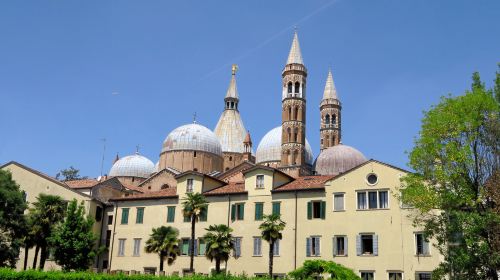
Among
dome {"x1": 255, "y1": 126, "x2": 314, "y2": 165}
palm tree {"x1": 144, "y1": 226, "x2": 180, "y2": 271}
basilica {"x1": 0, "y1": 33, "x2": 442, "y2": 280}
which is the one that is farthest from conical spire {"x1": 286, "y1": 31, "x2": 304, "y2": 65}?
palm tree {"x1": 144, "y1": 226, "x2": 180, "y2": 271}

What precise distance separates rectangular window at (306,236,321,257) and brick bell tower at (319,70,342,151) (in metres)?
51.1

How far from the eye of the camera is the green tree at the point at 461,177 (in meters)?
28.2

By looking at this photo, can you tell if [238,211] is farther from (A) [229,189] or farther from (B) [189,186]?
(B) [189,186]

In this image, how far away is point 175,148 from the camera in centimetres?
7500

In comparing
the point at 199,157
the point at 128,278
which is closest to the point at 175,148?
the point at 199,157

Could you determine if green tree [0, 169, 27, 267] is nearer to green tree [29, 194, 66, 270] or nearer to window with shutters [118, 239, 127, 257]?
green tree [29, 194, 66, 270]

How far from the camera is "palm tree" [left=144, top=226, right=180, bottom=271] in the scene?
41312 mm

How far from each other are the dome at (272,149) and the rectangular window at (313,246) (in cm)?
4199

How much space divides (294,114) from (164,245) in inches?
1660

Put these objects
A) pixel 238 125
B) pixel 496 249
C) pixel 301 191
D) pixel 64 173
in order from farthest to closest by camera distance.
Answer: pixel 64 173 < pixel 238 125 < pixel 301 191 < pixel 496 249

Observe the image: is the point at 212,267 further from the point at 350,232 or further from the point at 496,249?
the point at 496,249

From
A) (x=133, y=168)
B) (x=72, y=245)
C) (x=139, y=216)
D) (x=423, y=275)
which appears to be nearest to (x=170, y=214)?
(x=139, y=216)

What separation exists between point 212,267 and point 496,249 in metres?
24.9

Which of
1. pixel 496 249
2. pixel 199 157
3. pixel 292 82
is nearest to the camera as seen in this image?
pixel 496 249
